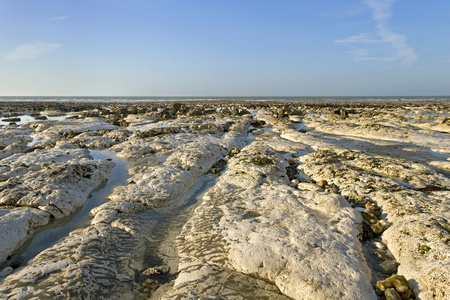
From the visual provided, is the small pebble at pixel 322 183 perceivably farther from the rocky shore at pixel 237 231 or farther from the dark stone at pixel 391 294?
the dark stone at pixel 391 294

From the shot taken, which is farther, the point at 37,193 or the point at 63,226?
the point at 37,193

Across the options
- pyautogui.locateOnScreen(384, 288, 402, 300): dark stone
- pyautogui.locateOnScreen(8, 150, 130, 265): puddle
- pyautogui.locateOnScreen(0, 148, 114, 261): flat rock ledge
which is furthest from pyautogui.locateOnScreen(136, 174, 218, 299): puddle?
pyautogui.locateOnScreen(384, 288, 402, 300): dark stone

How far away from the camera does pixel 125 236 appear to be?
A: 6.18 m

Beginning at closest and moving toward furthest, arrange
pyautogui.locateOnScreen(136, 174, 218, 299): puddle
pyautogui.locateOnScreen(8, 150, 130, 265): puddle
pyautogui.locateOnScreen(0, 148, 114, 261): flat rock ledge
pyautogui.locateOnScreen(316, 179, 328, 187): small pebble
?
pyautogui.locateOnScreen(136, 174, 218, 299): puddle < pyautogui.locateOnScreen(8, 150, 130, 265): puddle < pyautogui.locateOnScreen(0, 148, 114, 261): flat rock ledge < pyautogui.locateOnScreen(316, 179, 328, 187): small pebble

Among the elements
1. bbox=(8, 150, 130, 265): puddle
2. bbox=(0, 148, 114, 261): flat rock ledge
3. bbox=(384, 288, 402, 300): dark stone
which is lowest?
bbox=(8, 150, 130, 265): puddle

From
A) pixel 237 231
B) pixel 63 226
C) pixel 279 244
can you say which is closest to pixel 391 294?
pixel 279 244

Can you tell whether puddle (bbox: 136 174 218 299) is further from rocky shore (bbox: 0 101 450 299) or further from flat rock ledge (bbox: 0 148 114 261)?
flat rock ledge (bbox: 0 148 114 261)

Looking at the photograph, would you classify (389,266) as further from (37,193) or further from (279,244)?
(37,193)

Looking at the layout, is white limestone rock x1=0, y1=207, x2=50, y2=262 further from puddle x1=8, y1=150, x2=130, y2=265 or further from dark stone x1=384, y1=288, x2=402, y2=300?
dark stone x1=384, y1=288, x2=402, y2=300

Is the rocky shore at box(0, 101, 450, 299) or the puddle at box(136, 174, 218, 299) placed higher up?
the rocky shore at box(0, 101, 450, 299)

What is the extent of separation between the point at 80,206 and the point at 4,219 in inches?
79.2

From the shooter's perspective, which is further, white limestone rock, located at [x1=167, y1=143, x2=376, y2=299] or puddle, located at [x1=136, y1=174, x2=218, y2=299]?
puddle, located at [x1=136, y1=174, x2=218, y2=299]

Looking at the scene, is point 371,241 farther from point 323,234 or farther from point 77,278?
point 77,278

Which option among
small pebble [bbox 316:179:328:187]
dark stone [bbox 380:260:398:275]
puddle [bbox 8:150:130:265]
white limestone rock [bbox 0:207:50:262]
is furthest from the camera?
small pebble [bbox 316:179:328:187]
